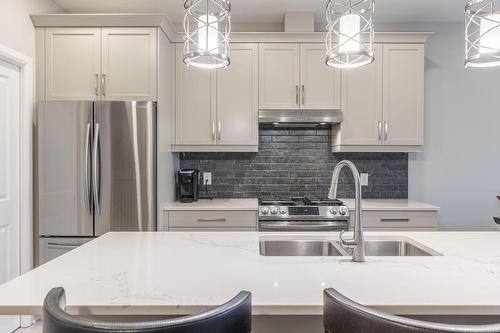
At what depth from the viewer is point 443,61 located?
138 inches

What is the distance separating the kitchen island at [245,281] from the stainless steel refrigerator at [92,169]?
47.3 inches

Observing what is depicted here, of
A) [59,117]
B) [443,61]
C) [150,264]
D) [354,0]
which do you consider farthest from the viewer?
[443,61]

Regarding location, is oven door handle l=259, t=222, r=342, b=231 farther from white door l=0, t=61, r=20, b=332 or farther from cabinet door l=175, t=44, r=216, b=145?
white door l=0, t=61, r=20, b=332

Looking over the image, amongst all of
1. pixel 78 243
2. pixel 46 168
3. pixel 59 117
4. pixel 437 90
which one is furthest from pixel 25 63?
pixel 437 90

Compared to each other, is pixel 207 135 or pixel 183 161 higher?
pixel 207 135

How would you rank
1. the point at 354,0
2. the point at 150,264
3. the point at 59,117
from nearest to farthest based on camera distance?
Answer: the point at 150,264
the point at 59,117
the point at 354,0

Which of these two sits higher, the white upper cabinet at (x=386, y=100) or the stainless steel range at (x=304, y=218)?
the white upper cabinet at (x=386, y=100)

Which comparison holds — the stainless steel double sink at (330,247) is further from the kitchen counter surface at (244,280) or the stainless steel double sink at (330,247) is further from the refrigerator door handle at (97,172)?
the refrigerator door handle at (97,172)

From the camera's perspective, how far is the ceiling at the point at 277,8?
313 cm

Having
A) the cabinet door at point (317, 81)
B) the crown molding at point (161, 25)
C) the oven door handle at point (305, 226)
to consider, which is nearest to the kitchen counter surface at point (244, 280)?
the oven door handle at point (305, 226)

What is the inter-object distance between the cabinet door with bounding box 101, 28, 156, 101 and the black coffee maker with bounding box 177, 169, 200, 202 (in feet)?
2.67

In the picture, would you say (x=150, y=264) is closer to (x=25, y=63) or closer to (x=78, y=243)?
(x=78, y=243)

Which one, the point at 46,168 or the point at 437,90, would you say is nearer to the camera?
the point at 46,168

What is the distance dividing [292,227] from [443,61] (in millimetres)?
2415
